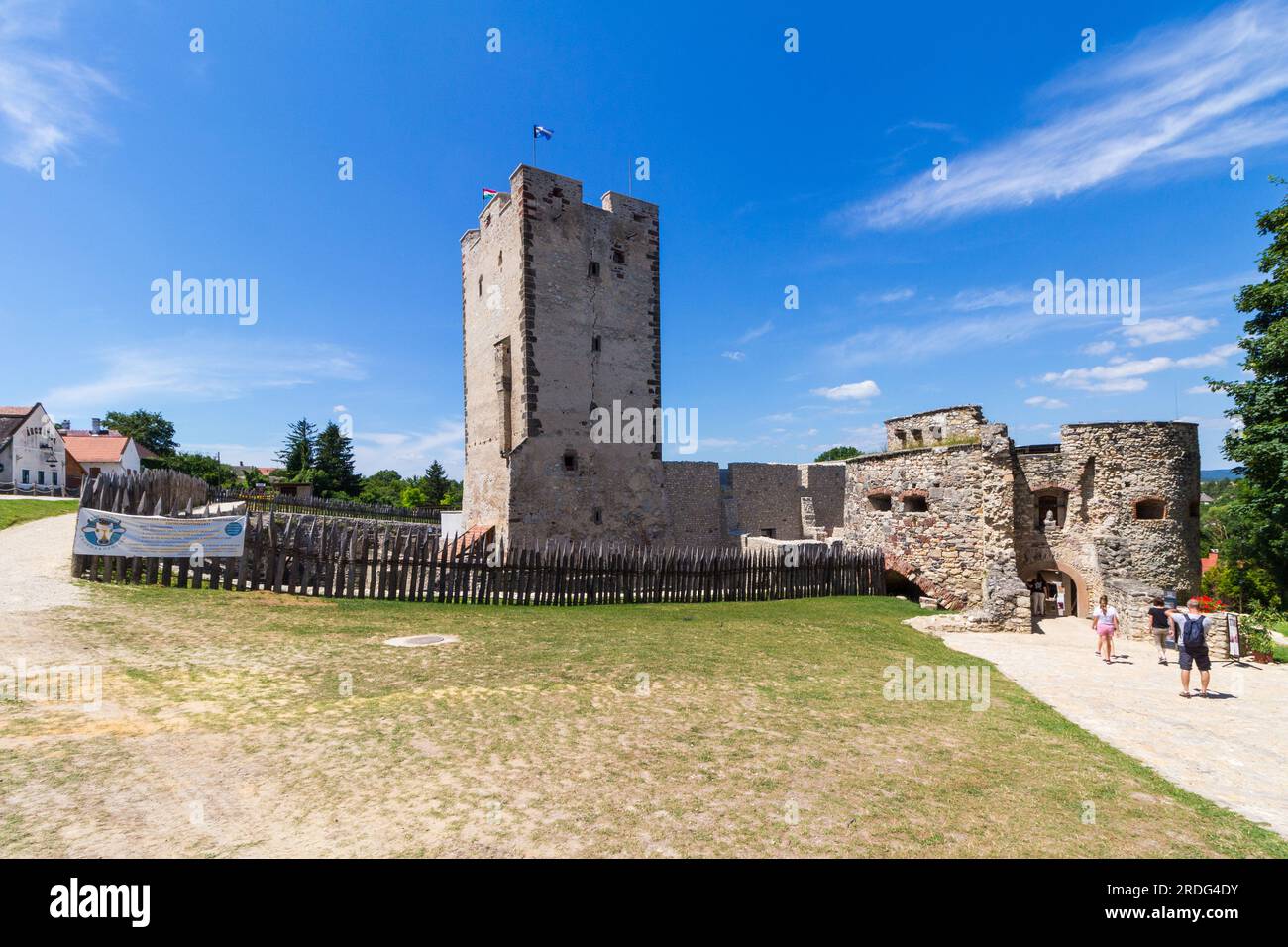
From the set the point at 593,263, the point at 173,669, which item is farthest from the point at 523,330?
the point at 173,669

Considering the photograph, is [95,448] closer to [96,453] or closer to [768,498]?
[96,453]

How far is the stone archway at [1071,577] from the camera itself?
51.5 feet

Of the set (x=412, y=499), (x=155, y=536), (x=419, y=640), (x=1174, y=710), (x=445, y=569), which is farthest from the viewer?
(x=412, y=499)

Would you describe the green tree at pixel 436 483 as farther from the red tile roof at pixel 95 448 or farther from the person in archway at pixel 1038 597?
the person in archway at pixel 1038 597

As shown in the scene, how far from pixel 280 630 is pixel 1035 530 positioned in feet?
61.9

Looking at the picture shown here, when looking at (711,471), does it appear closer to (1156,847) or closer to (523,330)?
(523,330)

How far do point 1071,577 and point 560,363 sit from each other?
16.0 meters

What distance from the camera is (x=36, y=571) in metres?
11.1

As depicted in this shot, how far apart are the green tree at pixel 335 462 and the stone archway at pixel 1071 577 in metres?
50.1

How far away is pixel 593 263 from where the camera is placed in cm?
1833

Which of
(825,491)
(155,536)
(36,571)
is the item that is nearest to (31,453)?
(36,571)

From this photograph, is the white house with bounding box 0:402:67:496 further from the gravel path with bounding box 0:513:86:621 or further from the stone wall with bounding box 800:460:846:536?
the stone wall with bounding box 800:460:846:536

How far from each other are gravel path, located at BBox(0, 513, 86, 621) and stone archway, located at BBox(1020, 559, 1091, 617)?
2121cm
